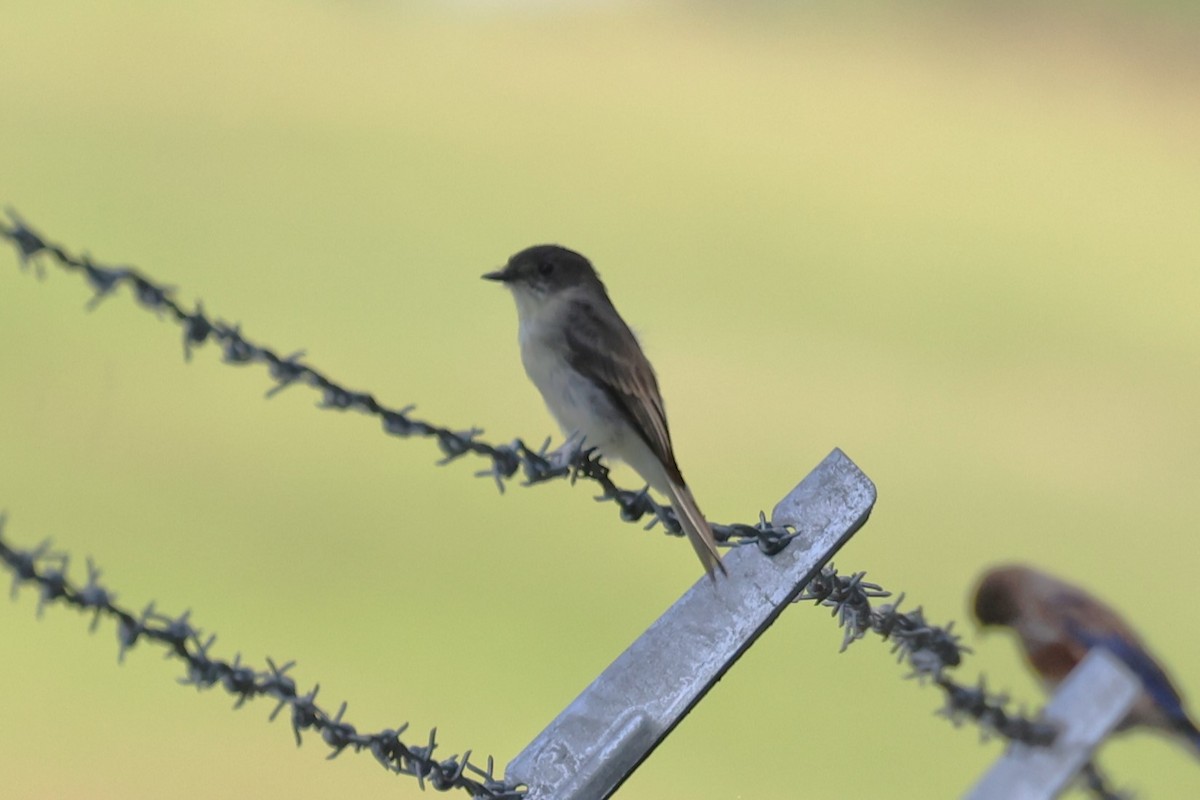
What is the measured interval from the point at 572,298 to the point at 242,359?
2.63 metres

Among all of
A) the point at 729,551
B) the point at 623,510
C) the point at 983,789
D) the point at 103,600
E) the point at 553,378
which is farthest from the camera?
the point at 553,378

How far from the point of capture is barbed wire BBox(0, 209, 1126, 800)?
1719mm

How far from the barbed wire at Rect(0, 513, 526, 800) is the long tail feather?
50 centimetres

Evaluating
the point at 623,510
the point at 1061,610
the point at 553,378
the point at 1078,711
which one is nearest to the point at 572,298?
the point at 553,378

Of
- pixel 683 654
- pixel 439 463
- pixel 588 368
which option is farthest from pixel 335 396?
pixel 588 368

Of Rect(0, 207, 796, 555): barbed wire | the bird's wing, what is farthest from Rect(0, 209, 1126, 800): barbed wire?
the bird's wing

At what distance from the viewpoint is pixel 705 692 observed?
7.61 ft

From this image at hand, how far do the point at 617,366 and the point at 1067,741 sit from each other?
2248mm

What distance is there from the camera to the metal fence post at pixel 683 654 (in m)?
2.22

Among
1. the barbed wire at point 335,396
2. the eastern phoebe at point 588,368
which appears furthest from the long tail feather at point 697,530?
the eastern phoebe at point 588,368

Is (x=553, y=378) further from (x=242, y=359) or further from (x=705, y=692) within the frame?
(x=242, y=359)

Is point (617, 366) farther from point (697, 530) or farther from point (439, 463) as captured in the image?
point (439, 463)

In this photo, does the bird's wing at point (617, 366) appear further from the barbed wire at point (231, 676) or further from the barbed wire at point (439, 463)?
the barbed wire at point (231, 676)

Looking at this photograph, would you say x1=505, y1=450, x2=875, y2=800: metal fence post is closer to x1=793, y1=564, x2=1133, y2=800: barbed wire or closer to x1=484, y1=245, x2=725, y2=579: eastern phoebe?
x1=793, y1=564, x2=1133, y2=800: barbed wire
